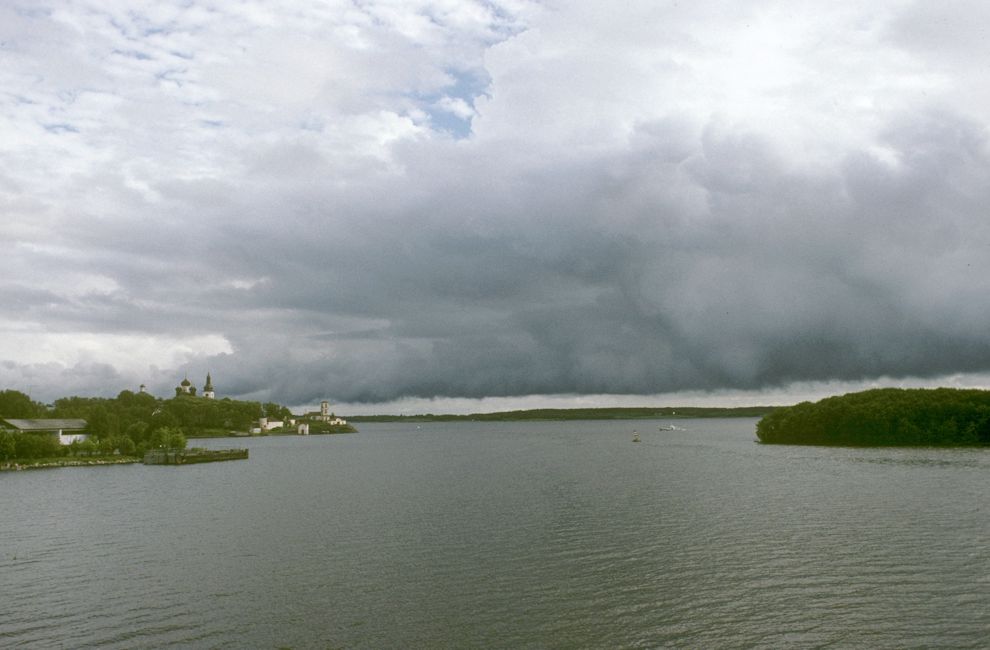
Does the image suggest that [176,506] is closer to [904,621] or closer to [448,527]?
[448,527]

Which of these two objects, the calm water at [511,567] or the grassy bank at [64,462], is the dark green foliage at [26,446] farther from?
the calm water at [511,567]

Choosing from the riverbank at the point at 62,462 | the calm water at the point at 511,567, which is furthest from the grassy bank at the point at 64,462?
the calm water at the point at 511,567

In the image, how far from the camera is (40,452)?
164125mm

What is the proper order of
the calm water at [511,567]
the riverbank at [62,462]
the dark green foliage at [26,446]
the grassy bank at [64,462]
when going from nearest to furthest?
the calm water at [511,567] → the riverbank at [62,462] → the grassy bank at [64,462] → the dark green foliage at [26,446]

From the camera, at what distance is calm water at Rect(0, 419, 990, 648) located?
37719 mm

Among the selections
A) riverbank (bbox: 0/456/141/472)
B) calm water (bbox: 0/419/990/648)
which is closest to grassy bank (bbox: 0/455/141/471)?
riverbank (bbox: 0/456/141/472)

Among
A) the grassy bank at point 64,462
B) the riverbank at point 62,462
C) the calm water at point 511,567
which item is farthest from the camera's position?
the grassy bank at point 64,462

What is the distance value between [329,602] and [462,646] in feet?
39.0

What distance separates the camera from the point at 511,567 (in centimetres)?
5162

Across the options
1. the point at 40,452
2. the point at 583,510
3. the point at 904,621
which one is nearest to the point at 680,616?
the point at 904,621

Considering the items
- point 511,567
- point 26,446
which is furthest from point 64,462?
point 511,567

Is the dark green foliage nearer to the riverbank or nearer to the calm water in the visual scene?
the riverbank

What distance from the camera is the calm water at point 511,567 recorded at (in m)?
37.7

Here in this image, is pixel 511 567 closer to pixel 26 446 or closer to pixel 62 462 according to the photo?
pixel 62 462
